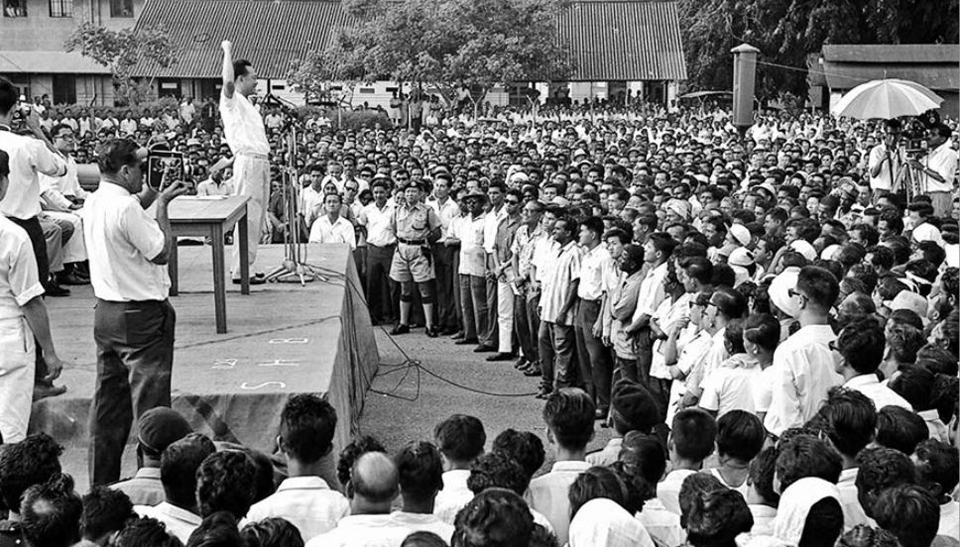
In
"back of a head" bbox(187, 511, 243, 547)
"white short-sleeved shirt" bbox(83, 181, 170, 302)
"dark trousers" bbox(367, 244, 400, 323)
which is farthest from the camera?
"dark trousers" bbox(367, 244, 400, 323)

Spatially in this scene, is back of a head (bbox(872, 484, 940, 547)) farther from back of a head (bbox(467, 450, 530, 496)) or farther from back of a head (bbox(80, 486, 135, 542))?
back of a head (bbox(80, 486, 135, 542))

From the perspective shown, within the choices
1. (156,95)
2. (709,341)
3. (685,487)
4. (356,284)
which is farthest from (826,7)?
(685,487)

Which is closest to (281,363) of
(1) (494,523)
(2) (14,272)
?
(2) (14,272)

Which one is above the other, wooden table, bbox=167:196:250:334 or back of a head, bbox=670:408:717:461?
wooden table, bbox=167:196:250:334

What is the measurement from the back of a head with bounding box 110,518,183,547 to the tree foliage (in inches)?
1156

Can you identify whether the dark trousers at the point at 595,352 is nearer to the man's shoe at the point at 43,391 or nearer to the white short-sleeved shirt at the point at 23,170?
the white short-sleeved shirt at the point at 23,170

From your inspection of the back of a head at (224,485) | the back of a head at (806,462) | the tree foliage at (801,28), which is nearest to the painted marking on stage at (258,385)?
the back of a head at (224,485)

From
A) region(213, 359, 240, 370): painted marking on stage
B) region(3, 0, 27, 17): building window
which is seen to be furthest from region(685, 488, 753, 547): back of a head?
region(3, 0, 27, 17): building window

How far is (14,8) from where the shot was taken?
152 ft

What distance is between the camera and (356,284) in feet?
40.9

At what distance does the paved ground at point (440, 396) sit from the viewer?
10367 millimetres

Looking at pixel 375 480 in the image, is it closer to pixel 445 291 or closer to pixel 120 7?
pixel 445 291

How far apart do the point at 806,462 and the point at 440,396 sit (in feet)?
22.4

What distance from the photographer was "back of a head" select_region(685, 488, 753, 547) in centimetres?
421
